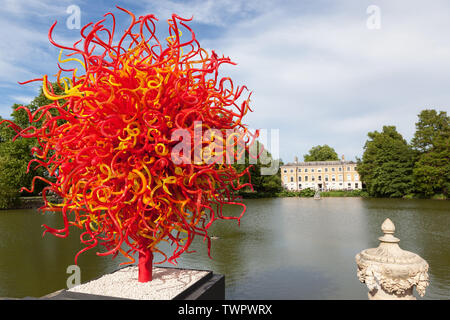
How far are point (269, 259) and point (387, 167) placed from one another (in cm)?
3819

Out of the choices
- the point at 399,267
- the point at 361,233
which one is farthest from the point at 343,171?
the point at 399,267

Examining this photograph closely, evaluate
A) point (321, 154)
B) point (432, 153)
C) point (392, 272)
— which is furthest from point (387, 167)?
point (392, 272)

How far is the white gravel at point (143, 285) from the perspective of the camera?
486cm

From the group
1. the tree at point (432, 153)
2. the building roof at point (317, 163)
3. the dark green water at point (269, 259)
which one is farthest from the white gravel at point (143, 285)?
the building roof at point (317, 163)

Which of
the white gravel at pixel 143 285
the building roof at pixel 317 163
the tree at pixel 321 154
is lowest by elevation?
the white gravel at pixel 143 285

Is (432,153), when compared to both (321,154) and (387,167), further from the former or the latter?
(321,154)

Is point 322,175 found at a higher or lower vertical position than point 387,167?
lower

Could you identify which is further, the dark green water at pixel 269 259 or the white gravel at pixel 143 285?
the dark green water at pixel 269 259

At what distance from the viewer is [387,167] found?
1665 inches

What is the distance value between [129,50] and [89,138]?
1462 millimetres

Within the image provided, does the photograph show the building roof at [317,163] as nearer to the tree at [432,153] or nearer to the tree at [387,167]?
the tree at [387,167]

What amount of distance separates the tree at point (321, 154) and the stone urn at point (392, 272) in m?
71.8

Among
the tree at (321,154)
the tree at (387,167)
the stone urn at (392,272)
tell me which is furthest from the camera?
the tree at (321,154)

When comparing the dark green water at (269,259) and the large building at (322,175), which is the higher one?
the large building at (322,175)
